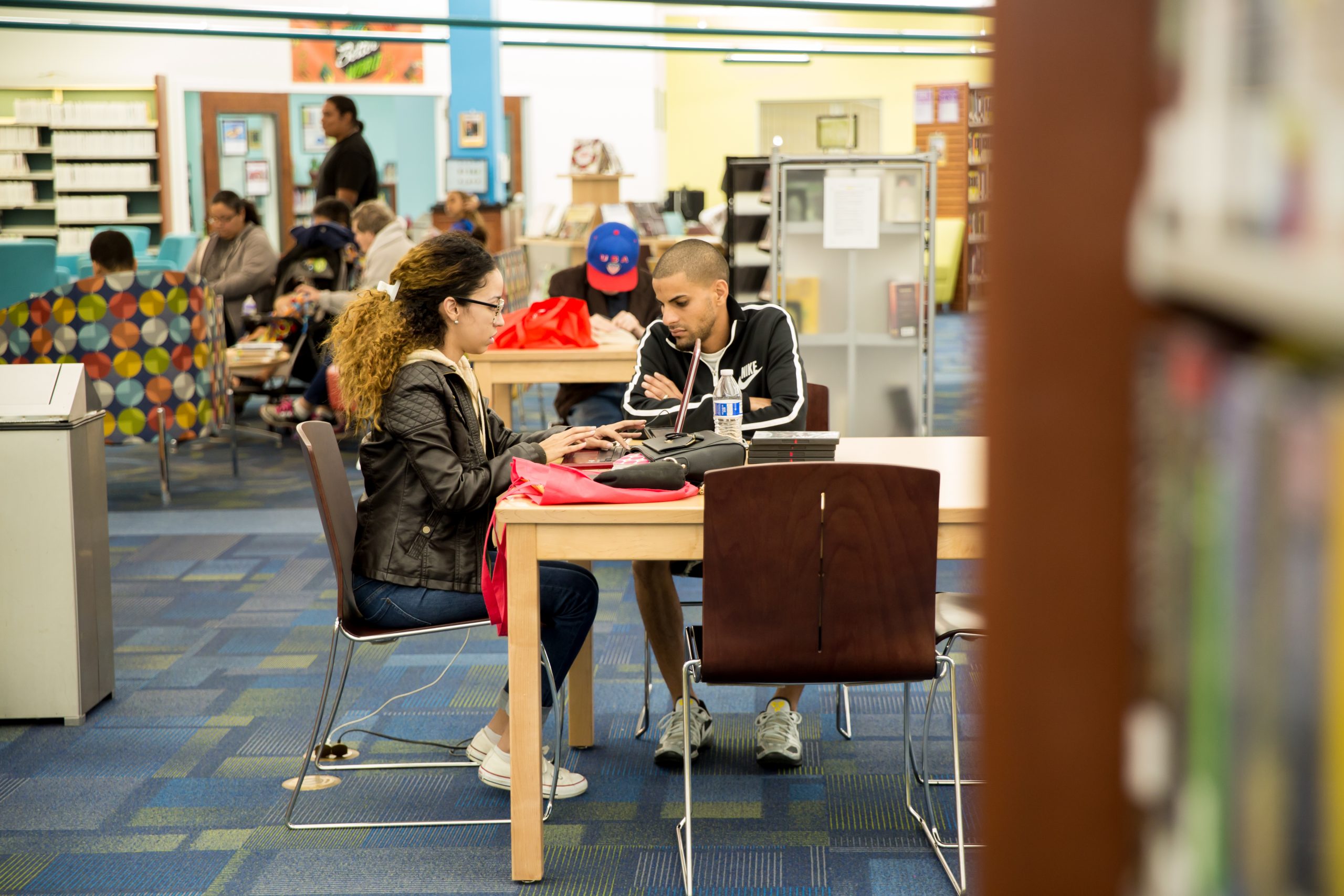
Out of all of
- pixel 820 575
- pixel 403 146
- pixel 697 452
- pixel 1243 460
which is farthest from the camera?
pixel 403 146

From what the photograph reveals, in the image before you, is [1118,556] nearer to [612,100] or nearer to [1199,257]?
[1199,257]

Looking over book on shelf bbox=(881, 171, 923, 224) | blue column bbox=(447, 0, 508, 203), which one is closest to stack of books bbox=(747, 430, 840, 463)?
book on shelf bbox=(881, 171, 923, 224)

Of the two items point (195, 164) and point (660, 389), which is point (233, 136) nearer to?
point (195, 164)

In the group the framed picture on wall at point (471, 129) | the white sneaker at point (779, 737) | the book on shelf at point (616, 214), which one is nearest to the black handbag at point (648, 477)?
the white sneaker at point (779, 737)

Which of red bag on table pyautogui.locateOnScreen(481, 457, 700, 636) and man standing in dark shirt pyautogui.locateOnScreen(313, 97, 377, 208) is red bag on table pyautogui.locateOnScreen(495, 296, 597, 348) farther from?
man standing in dark shirt pyautogui.locateOnScreen(313, 97, 377, 208)

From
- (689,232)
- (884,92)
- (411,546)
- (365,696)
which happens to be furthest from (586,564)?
(884,92)

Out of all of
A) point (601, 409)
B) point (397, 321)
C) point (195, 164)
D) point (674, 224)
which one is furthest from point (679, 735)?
point (195, 164)

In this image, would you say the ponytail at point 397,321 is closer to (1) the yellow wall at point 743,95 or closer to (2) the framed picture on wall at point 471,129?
(2) the framed picture on wall at point 471,129

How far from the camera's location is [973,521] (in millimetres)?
2234

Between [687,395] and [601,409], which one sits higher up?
[687,395]

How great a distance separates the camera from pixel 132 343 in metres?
5.29

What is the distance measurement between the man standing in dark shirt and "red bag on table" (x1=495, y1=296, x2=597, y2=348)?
11.2 feet

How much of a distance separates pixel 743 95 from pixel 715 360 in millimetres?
15668

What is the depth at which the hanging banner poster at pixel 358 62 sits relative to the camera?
14375mm
